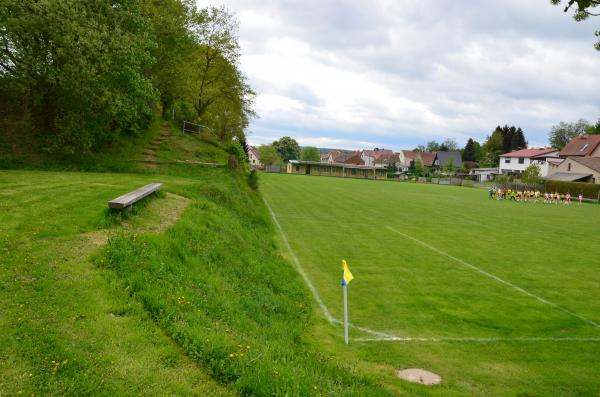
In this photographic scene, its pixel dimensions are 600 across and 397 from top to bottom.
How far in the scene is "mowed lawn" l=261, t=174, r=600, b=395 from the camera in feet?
25.2

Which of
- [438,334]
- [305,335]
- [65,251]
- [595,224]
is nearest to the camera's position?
[65,251]

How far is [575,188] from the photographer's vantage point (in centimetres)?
6203

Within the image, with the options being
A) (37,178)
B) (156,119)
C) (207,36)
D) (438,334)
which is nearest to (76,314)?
(438,334)

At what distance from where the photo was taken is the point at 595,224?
29.6m

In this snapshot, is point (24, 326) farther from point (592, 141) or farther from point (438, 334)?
point (592, 141)

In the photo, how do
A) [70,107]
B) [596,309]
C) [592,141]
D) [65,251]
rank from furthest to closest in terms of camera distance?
1. [592,141]
2. [70,107]
3. [596,309]
4. [65,251]

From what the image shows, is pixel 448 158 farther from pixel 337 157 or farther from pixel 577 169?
pixel 577 169

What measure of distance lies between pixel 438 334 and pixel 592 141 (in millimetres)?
92304

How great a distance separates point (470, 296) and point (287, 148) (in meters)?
152

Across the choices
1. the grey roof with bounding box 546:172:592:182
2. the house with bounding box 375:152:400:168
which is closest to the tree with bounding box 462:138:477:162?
the house with bounding box 375:152:400:168

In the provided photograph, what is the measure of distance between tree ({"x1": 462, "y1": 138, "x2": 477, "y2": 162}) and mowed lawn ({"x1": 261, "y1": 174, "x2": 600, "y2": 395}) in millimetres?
126292

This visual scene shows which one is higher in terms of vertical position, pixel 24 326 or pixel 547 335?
pixel 24 326

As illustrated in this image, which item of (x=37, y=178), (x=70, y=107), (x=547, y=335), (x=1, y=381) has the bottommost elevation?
(x=547, y=335)

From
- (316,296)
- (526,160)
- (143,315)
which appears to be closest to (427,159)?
(526,160)
